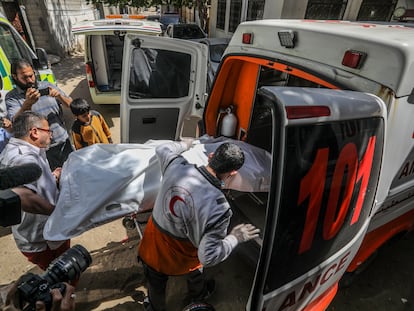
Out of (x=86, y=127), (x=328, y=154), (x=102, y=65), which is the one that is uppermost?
(x=328, y=154)

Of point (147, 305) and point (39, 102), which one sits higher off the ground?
point (39, 102)

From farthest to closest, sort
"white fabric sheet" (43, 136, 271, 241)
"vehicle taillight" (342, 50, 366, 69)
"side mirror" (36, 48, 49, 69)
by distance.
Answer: "side mirror" (36, 48, 49, 69) < "white fabric sheet" (43, 136, 271, 241) < "vehicle taillight" (342, 50, 366, 69)

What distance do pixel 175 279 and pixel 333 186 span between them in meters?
2.17

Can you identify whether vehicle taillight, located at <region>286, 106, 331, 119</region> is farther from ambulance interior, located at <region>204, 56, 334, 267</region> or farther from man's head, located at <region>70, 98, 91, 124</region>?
man's head, located at <region>70, 98, 91, 124</region>

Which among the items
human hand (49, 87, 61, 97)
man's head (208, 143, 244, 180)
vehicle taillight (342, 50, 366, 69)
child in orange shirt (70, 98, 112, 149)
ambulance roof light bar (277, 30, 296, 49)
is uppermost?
ambulance roof light bar (277, 30, 296, 49)

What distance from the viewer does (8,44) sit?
3.97 m

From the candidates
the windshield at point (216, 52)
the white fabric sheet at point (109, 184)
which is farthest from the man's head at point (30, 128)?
the windshield at point (216, 52)

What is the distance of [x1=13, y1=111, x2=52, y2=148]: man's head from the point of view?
1.88 m

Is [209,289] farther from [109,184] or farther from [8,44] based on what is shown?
[8,44]

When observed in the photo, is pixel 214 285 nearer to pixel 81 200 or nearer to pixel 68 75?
pixel 81 200

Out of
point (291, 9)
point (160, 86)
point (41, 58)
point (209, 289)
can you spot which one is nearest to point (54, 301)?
point (209, 289)

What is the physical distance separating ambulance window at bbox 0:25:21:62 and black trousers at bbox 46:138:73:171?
5.58 feet

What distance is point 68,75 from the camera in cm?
951

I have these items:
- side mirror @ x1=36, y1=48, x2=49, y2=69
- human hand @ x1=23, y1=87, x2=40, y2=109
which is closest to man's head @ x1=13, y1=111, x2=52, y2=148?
human hand @ x1=23, y1=87, x2=40, y2=109
